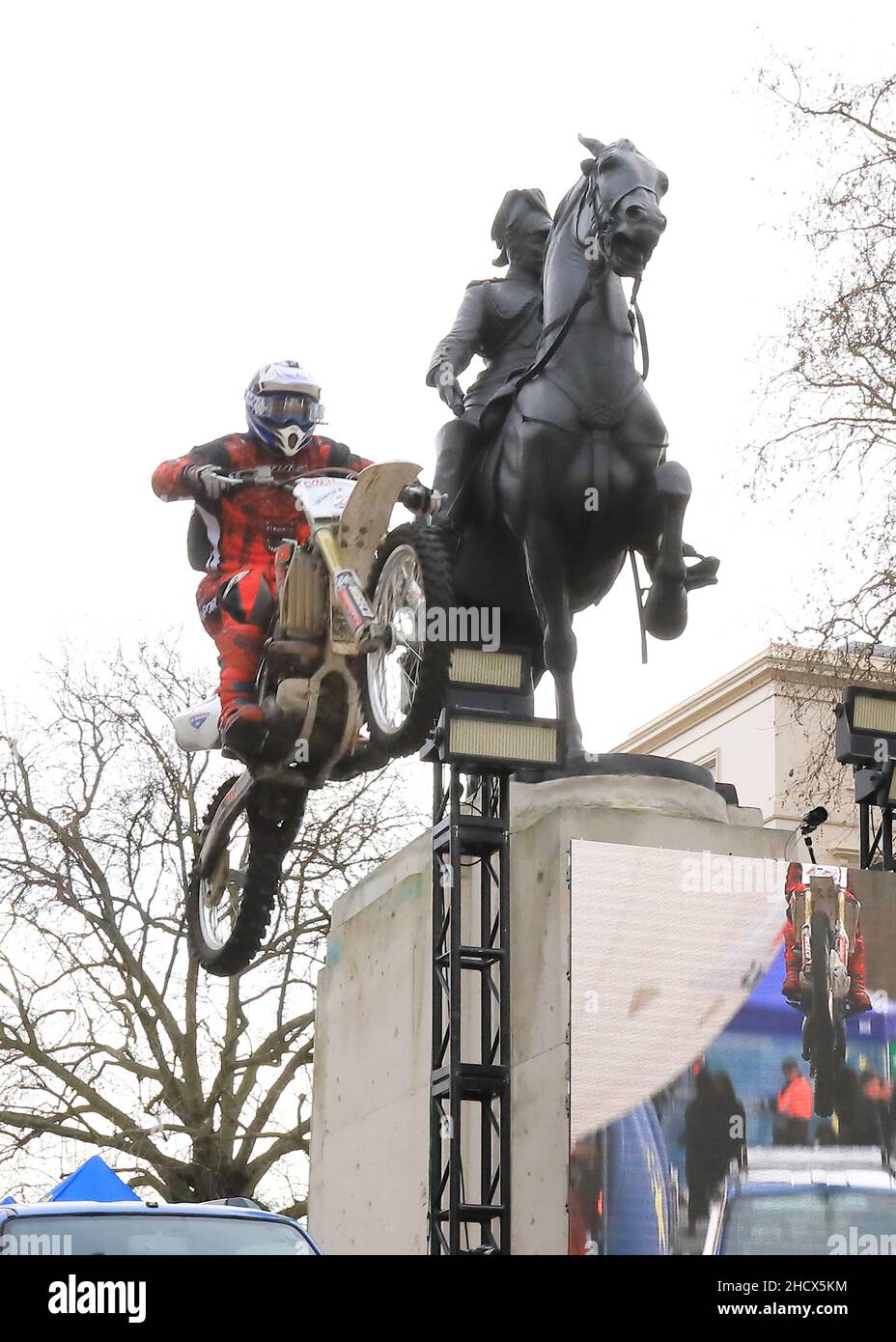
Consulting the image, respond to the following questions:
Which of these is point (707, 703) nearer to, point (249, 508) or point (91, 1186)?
point (91, 1186)

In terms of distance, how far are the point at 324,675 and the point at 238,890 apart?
2255 mm

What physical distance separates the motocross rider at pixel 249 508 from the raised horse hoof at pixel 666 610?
5.01 ft

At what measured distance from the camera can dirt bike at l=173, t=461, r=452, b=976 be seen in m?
9.34

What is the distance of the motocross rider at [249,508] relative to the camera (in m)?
10.8

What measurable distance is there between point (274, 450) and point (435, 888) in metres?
2.31

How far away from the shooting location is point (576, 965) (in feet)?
31.6

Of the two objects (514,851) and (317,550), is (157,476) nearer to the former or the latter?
(317,550)

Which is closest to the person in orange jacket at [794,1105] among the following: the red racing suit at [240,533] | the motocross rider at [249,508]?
the motocross rider at [249,508]

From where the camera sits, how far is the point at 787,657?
17.8 meters

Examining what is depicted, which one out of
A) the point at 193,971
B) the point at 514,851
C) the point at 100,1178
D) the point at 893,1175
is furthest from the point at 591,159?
the point at 193,971

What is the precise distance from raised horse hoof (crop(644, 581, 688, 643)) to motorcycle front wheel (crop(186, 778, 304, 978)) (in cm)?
199

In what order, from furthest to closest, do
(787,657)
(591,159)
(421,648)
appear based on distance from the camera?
(787,657)
(591,159)
(421,648)

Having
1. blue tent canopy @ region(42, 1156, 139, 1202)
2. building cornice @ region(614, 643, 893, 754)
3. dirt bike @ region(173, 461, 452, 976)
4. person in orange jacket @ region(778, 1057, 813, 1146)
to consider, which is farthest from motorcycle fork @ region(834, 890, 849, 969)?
building cornice @ region(614, 643, 893, 754)

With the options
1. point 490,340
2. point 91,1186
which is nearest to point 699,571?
point 490,340
